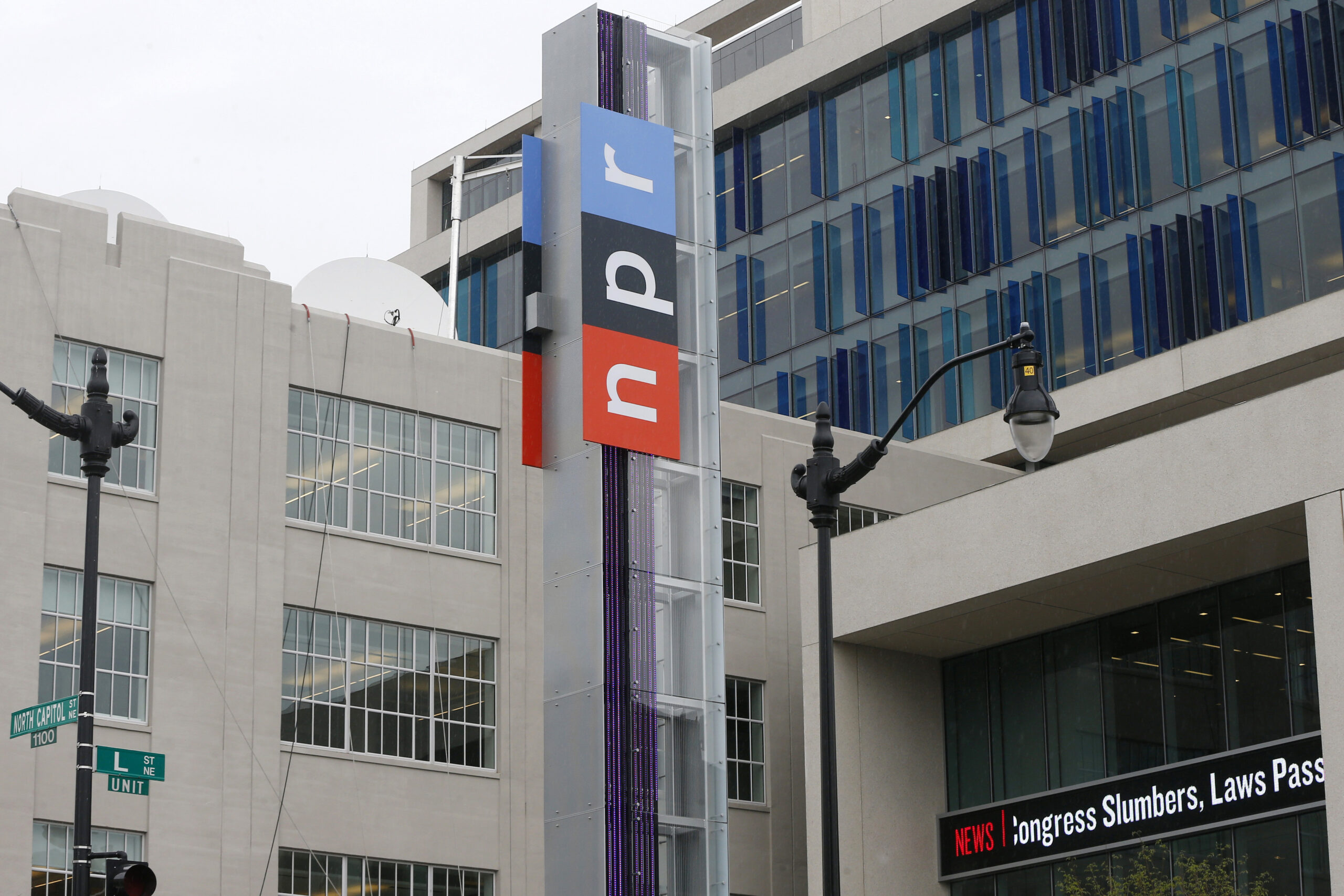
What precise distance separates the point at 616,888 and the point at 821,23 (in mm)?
38359

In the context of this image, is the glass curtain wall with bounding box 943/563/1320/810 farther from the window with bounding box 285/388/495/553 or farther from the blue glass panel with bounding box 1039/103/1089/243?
the blue glass panel with bounding box 1039/103/1089/243

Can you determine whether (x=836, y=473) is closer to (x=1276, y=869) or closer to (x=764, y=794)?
(x=1276, y=869)

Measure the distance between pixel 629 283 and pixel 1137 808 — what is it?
14.5 metres

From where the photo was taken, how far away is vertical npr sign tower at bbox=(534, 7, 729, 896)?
83.0 ft

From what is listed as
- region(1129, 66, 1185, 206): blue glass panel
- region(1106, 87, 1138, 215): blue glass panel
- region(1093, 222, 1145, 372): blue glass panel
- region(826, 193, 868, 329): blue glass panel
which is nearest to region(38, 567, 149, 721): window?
region(1093, 222, 1145, 372): blue glass panel

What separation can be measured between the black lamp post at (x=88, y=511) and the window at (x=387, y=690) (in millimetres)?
13049

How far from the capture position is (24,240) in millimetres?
32031

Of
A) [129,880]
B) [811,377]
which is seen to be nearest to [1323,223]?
[811,377]

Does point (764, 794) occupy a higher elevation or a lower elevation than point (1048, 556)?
lower

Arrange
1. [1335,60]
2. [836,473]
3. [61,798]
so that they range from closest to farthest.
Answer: [836,473]
[61,798]
[1335,60]

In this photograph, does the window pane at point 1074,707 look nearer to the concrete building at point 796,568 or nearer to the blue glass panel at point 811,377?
the concrete building at point 796,568

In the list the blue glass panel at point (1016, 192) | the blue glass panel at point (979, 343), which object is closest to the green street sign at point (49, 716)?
the blue glass panel at point (979, 343)

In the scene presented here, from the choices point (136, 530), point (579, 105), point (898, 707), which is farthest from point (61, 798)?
point (898, 707)

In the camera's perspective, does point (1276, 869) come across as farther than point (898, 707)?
No
